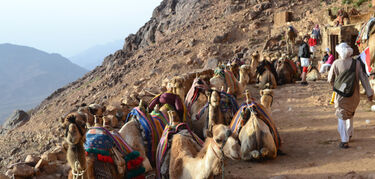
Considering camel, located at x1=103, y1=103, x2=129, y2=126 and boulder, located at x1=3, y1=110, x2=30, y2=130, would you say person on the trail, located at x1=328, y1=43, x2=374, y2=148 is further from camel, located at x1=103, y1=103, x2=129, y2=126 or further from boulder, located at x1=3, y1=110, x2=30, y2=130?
boulder, located at x1=3, y1=110, x2=30, y2=130

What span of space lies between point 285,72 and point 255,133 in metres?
7.69

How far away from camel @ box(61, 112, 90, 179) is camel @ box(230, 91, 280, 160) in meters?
2.55

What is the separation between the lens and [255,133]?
16.4 feet

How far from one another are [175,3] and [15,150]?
1221 inches

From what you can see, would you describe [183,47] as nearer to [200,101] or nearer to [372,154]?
[200,101]

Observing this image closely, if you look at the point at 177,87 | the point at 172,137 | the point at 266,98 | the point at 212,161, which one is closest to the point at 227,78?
the point at 177,87

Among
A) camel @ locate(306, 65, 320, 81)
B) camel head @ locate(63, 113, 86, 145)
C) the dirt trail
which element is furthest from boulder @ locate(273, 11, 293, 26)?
camel head @ locate(63, 113, 86, 145)

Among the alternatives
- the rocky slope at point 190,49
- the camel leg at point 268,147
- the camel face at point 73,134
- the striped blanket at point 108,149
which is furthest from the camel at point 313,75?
the camel face at point 73,134

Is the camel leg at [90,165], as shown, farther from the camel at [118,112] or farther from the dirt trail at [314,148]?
the camel at [118,112]

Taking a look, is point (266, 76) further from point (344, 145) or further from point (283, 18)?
point (283, 18)

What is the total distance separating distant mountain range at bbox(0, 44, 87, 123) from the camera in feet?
361

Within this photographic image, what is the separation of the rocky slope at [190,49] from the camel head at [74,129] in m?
16.3

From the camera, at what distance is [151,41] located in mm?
39250

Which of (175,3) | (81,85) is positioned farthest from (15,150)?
(175,3)
